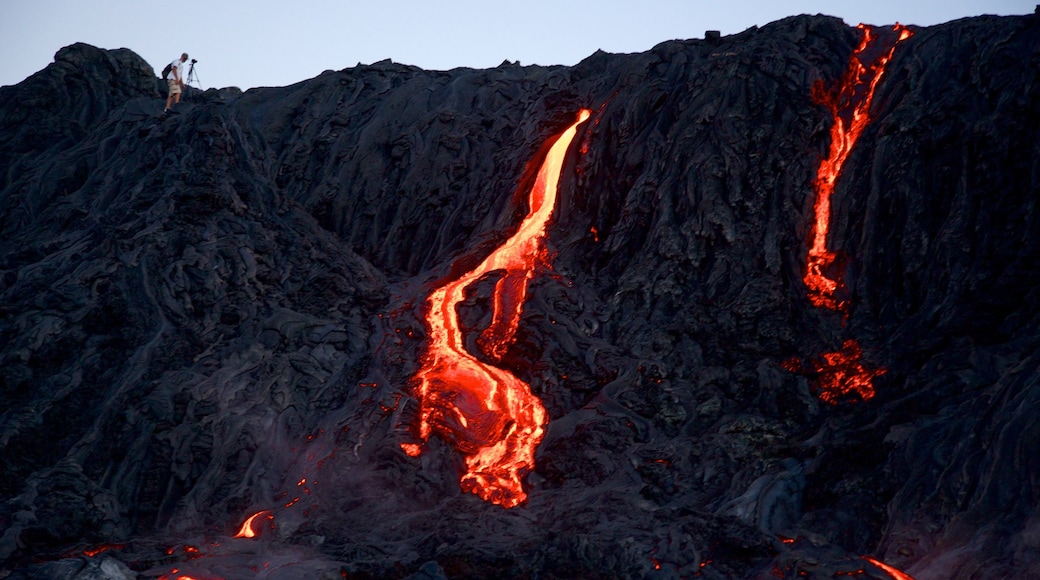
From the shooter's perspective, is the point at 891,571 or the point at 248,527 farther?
the point at 248,527

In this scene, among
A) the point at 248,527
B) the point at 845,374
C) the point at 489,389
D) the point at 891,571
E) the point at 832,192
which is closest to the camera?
the point at 891,571

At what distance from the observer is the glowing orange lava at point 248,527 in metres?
19.9

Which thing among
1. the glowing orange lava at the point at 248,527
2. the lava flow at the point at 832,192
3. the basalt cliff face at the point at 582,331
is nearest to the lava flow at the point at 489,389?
the basalt cliff face at the point at 582,331

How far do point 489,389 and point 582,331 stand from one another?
229 cm

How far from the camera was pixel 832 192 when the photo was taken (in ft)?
77.2

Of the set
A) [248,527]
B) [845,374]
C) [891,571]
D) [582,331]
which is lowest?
[248,527]

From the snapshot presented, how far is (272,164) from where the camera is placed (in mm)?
29969

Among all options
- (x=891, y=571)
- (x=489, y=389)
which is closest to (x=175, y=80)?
(x=489, y=389)

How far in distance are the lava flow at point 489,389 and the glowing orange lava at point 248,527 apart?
294cm

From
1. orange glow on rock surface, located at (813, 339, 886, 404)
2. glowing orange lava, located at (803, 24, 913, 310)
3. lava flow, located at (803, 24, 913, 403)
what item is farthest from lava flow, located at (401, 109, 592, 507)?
glowing orange lava, located at (803, 24, 913, 310)

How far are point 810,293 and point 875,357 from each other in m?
2.20

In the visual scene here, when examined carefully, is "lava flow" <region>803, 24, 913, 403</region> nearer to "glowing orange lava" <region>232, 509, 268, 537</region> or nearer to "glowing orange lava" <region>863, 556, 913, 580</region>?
"glowing orange lava" <region>863, 556, 913, 580</region>

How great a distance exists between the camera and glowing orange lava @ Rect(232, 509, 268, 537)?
19.9 meters

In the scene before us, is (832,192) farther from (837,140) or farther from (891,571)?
(891,571)
